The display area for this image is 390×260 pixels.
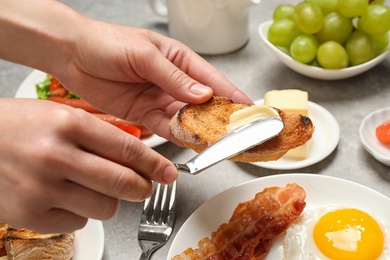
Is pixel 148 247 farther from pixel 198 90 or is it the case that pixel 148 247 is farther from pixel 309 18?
pixel 309 18

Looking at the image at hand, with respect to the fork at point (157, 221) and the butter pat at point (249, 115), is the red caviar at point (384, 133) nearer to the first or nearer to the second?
the butter pat at point (249, 115)

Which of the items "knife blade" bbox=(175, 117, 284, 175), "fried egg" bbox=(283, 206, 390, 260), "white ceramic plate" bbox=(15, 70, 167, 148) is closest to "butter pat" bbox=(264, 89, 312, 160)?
"fried egg" bbox=(283, 206, 390, 260)

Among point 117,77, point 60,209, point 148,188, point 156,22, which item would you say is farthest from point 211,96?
point 156,22

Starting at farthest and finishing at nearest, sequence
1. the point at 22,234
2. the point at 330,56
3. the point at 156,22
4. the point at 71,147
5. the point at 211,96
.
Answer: the point at 156,22 < the point at 330,56 < the point at 211,96 < the point at 22,234 < the point at 71,147

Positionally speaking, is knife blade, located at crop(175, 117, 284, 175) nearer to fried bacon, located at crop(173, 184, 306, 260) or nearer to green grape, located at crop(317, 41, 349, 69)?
fried bacon, located at crop(173, 184, 306, 260)

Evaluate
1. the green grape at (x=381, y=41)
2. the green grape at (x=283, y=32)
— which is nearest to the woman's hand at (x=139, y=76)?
the green grape at (x=283, y=32)

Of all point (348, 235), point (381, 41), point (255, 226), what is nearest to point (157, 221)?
point (255, 226)

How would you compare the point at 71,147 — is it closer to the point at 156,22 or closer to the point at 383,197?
the point at 383,197
